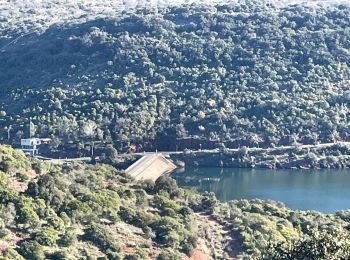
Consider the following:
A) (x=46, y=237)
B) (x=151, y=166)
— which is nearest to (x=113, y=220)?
(x=46, y=237)

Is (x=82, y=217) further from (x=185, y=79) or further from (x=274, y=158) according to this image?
(x=185, y=79)

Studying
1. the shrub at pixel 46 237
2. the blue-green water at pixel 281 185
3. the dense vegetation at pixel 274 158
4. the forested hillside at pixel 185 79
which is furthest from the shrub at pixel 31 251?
the forested hillside at pixel 185 79

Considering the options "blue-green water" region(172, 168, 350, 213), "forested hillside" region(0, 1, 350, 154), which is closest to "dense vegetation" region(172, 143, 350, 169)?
"blue-green water" region(172, 168, 350, 213)

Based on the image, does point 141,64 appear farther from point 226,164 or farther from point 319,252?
point 319,252

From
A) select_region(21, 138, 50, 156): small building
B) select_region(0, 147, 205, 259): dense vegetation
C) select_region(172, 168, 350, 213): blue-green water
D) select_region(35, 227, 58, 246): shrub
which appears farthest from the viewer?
select_region(21, 138, 50, 156): small building

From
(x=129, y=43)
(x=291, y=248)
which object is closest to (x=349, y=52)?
(x=129, y=43)

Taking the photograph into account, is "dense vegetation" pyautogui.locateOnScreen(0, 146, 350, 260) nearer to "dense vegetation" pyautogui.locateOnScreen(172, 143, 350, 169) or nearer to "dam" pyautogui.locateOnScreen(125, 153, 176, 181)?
"dam" pyautogui.locateOnScreen(125, 153, 176, 181)
